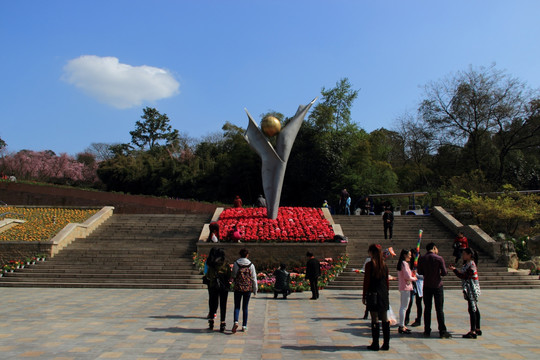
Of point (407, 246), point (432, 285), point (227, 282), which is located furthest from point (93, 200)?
point (432, 285)

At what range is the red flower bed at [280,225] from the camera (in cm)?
1498

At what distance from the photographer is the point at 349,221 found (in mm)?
19609

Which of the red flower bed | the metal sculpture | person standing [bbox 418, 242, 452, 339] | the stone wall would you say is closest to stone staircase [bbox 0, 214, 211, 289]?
the red flower bed

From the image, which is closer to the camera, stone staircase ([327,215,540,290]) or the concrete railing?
stone staircase ([327,215,540,290])

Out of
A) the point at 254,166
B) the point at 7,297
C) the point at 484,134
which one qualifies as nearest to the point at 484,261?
the point at 7,297

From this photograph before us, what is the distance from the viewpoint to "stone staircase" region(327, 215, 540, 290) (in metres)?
12.8

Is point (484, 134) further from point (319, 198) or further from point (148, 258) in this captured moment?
point (148, 258)

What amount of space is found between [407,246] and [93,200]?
2130 cm

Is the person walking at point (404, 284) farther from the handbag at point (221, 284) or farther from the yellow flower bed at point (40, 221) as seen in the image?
the yellow flower bed at point (40, 221)

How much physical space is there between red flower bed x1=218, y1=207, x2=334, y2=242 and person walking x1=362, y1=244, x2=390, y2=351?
8.88m

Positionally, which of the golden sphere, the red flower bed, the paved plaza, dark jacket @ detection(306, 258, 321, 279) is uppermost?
the golden sphere

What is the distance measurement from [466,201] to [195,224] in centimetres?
1141

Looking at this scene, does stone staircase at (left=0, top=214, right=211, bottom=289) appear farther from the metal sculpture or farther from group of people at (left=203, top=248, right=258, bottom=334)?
group of people at (left=203, top=248, right=258, bottom=334)

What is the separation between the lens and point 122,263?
14.4 meters
